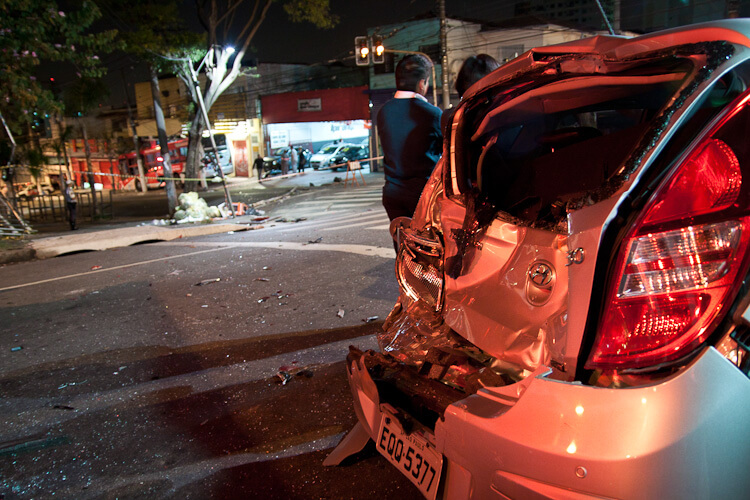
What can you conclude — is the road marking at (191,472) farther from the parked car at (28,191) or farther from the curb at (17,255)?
the parked car at (28,191)

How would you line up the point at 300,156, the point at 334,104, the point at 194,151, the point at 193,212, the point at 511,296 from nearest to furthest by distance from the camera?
1. the point at 511,296
2. the point at 193,212
3. the point at 194,151
4. the point at 334,104
5. the point at 300,156

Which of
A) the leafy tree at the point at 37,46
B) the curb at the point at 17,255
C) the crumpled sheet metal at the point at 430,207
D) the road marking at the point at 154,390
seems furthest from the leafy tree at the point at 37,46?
the crumpled sheet metal at the point at 430,207

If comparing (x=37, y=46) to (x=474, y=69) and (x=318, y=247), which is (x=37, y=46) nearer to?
(x=318, y=247)

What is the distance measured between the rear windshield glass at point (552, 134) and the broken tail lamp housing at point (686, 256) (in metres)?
0.34

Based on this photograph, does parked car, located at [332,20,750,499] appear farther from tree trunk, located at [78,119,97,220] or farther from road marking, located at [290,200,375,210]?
tree trunk, located at [78,119,97,220]

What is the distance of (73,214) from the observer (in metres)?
14.2

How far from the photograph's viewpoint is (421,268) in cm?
231

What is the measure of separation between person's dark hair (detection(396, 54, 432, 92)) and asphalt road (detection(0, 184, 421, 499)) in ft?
6.24

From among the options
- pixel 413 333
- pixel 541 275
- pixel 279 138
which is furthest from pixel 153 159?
pixel 541 275

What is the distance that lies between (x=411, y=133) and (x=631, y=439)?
2.78 m

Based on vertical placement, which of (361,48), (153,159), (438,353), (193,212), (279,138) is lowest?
(193,212)

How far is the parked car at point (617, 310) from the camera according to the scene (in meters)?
1.17

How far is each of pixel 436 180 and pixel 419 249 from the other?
0.37 m

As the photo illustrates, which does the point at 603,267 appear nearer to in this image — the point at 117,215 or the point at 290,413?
the point at 290,413
